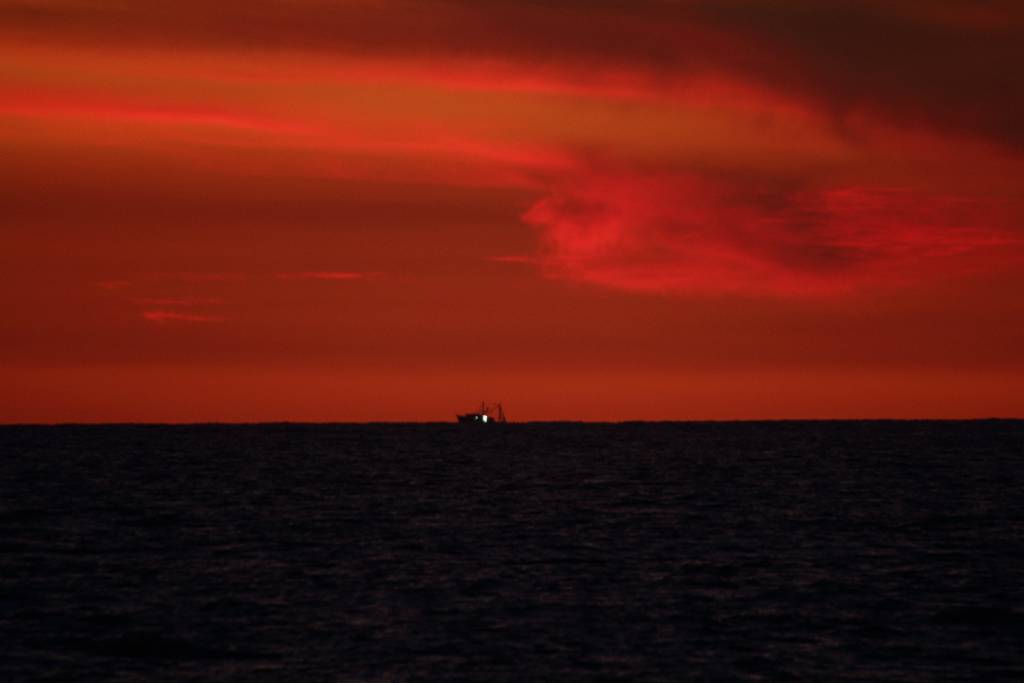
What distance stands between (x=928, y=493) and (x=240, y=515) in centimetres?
5350

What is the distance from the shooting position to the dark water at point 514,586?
140 ft

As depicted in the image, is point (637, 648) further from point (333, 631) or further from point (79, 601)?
point (79, 601)

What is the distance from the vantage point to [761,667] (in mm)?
41781

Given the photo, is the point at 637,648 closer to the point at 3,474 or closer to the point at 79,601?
the point at 79,601

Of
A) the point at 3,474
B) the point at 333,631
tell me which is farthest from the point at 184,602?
the point at 3,474

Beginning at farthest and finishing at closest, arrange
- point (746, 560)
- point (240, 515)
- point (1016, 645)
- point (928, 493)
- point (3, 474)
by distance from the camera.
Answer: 1. point (3, 474)
2. point (928, 493)
3. point (240, 515)
4. point (746, 560)
5. point (1016, 645)

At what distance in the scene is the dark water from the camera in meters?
42.7

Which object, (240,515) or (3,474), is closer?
(240,515)

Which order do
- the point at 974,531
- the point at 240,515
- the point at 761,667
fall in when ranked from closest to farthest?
the point at 761,667 → the point at 974,531 → the point at 240,515

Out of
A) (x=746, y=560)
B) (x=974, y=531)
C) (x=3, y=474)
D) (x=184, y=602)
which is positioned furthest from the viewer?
(x=3, y=474)

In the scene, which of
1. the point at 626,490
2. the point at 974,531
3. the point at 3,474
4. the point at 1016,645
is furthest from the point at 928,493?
the point at 3,474

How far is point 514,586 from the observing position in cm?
5766

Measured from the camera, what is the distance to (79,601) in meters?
54.2

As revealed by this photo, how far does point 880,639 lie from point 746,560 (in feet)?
66.4
